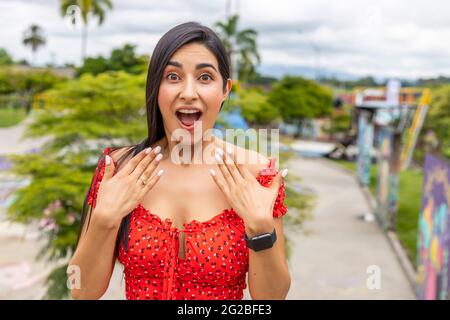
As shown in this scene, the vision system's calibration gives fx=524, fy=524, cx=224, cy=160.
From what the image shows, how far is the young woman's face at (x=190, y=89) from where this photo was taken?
1.69 m

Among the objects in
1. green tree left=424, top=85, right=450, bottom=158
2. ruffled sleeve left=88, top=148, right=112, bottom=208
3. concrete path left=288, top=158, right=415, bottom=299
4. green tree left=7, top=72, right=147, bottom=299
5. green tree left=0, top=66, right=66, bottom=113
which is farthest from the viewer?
green tree left=0, top=66, right=66, bottom=113

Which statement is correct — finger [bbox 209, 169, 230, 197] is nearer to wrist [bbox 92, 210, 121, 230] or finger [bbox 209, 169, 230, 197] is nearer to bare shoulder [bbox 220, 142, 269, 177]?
bare shoulder [bbox 220, 142, 269, 177]

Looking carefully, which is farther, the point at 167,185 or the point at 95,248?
the point at 167,185

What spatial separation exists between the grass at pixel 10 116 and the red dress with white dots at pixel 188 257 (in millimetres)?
37985

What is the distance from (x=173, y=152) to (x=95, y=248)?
1.41 feet

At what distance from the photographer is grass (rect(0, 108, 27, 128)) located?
1535 inches

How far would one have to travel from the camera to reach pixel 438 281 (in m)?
6.74

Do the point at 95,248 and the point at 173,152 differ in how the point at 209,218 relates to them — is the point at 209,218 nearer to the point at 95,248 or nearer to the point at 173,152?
the point at 173,152

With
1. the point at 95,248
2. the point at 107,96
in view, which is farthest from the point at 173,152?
the point at 107,96

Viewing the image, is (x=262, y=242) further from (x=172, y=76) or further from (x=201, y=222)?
(x=172, y=76)

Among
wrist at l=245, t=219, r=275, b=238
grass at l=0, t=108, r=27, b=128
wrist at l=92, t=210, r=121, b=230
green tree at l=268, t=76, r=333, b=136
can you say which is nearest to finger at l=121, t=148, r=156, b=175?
wrist at l=92, t=210, r=121, b=230

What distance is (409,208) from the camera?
613 inches

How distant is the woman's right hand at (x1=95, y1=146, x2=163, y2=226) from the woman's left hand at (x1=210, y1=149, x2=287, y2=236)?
20 centimetres

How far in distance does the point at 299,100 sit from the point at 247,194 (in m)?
39.9
